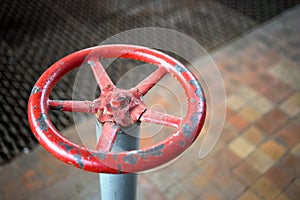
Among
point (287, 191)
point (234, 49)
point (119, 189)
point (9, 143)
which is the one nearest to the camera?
point (119, 189)

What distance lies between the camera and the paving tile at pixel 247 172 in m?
2.59

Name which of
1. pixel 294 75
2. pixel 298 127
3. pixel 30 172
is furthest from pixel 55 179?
pixel 294 75

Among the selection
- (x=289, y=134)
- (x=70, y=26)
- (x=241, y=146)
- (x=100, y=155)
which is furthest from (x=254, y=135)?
(x=70, y=26)

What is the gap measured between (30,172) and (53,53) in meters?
1.32

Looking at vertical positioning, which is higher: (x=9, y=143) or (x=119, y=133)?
(x=119, y=133)

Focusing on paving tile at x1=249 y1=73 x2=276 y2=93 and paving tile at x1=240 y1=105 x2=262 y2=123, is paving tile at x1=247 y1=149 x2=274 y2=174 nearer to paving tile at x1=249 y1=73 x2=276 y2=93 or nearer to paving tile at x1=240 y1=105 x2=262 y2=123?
paving tile at x1=240 y1=105 x2=262 y2=123

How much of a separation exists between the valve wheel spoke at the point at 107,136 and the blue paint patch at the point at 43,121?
0.19 m

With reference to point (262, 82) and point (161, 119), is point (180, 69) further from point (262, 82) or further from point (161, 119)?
point (262, 82)

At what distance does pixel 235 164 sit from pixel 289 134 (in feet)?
1.87

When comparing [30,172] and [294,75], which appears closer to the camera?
[30,172]

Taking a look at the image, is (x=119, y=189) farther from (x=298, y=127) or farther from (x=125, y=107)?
(x=298, y=127)

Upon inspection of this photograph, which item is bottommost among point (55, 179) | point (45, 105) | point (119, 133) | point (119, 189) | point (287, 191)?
point (287, 191)

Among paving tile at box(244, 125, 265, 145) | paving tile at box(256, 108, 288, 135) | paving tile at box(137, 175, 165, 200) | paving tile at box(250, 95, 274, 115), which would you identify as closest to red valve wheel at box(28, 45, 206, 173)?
paving tile at box(137, 175, 165, 200)

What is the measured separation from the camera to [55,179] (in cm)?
256
